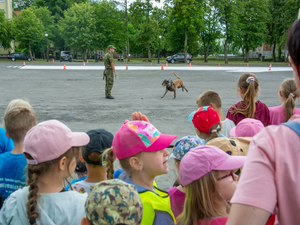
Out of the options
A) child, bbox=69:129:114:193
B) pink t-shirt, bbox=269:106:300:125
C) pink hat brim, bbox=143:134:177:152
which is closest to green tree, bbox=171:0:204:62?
pink t-shirt, bbox=269:106:300:125

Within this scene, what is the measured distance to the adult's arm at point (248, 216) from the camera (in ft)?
3.03

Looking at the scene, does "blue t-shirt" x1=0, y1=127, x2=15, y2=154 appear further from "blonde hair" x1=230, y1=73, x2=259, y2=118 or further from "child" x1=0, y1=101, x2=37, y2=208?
"blonde hair" x1=230, y1=73, x2=259, y2=118

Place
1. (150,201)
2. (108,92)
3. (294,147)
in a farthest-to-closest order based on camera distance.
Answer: (108,92)
(150,201)
(294,147)

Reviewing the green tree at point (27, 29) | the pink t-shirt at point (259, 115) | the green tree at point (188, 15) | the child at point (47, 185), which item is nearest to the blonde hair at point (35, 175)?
the child at point (47, 185)

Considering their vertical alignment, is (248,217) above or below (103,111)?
above

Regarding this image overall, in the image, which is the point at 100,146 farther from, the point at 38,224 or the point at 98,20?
the point at 98,20

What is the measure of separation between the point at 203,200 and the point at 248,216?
841 mm

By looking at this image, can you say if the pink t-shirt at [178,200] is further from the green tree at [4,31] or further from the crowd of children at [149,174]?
the green tree at [4,31]

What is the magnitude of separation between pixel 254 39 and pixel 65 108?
181 feet

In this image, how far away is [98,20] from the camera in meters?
61.5

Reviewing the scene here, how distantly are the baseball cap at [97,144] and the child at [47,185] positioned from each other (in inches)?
18.9

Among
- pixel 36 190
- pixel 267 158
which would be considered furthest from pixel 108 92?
pixel 267 158

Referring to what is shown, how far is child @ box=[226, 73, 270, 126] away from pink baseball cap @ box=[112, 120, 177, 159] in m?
2.25

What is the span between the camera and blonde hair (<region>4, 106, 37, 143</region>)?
2672mm
